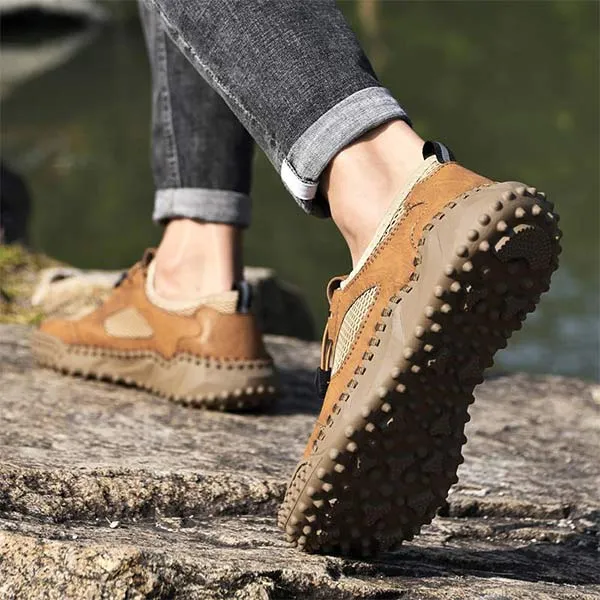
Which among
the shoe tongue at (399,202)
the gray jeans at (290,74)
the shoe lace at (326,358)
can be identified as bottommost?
the shoe lace at (326,358)

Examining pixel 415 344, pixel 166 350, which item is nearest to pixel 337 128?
pixel 415 344

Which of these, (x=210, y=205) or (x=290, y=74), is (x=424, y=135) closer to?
(x=210, y=205)

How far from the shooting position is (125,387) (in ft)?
8.05

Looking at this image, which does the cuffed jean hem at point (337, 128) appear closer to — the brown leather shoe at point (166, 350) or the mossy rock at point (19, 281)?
the brown leather shoe at point (166, 350)

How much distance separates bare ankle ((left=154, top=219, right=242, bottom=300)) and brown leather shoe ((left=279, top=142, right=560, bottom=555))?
0.79 metres

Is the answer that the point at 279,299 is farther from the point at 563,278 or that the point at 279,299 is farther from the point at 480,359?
the point at 480,359

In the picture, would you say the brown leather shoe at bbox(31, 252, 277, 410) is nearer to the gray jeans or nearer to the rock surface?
the rock surface

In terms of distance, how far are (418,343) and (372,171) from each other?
24 centimetres

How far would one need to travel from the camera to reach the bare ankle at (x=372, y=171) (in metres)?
1.51

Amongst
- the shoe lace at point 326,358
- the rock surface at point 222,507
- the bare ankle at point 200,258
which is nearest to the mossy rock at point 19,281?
the rock surface at point 222,507

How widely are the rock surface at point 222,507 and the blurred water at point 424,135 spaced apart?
325 centimetres

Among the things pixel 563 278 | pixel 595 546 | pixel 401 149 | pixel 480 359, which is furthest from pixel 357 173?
pixel 563 278

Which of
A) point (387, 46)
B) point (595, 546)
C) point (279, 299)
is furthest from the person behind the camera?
point (387, 46)

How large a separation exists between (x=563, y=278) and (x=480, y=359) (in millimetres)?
5458
